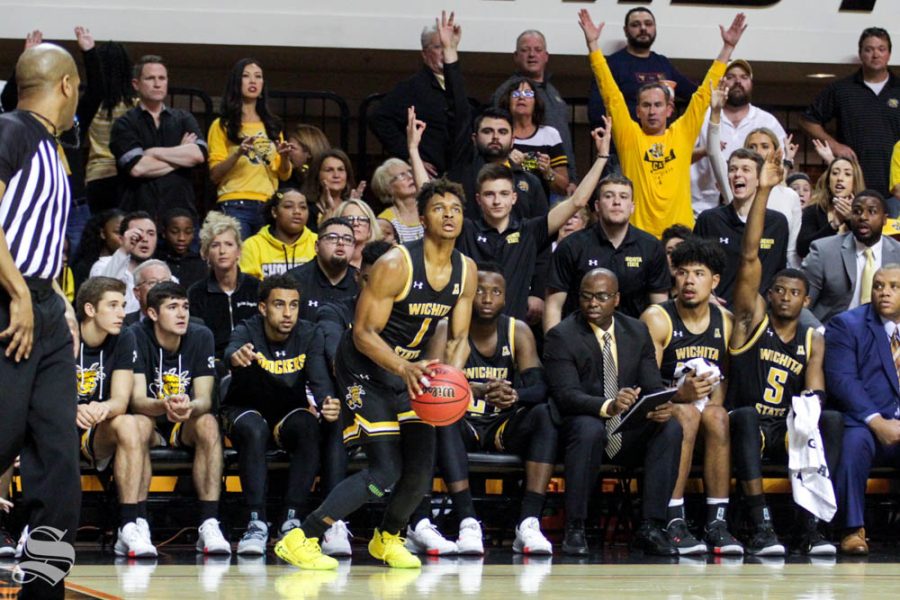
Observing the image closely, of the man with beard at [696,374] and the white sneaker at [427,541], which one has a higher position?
the man with beard at [696,374]

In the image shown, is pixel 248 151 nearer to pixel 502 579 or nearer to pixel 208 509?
pixel 208 509

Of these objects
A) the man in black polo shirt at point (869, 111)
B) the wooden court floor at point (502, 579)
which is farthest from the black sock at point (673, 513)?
the man in black polo shirt at point (869, 111)

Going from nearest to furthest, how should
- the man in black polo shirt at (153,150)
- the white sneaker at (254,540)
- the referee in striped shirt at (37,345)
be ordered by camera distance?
the referee in striped shirt at (37,345), the white sneaker at (254,540), the man in black polo shirt at (153,150)

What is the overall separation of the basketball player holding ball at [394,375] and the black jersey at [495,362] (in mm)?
1490

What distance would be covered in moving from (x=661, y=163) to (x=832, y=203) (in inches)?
51.0

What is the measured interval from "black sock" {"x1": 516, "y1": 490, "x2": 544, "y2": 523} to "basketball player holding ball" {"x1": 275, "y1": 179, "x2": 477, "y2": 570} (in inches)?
41.8

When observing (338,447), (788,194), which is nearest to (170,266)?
(338,447)

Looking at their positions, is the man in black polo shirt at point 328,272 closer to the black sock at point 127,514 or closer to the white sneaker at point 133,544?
the black sock at point 127,514

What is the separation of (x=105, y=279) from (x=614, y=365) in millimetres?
3053

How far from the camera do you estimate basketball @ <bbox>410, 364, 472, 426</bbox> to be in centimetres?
700

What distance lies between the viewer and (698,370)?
8703 millimetres

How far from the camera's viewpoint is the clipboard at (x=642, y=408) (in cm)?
832

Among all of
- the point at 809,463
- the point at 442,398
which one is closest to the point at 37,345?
the point at 442,398

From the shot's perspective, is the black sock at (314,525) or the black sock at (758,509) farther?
the black sock at (758,509)
